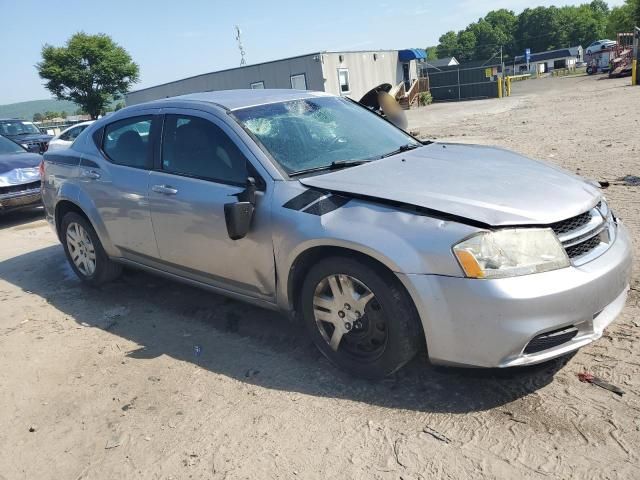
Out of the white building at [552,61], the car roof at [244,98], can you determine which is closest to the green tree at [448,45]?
the white building at [552,61]

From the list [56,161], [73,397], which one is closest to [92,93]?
[56,161]

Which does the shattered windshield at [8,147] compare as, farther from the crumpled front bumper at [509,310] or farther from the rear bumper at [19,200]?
the crumpled front bumper at [509,310]

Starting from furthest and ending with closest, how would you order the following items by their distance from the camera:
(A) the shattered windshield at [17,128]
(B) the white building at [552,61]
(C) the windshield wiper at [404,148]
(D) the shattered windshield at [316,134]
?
1. (B) the white building at [552,61]
2. (A) the shattered windshield at [17,128]
3. (C) the windshield wiper at [404,148]
4. (D) the shattered windshield at [316,134]

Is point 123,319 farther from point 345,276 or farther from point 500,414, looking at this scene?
point 500,414

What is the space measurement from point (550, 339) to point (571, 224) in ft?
2.02

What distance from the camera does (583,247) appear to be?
2840 millimetres

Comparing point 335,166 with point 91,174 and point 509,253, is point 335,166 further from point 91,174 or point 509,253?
point 91,174

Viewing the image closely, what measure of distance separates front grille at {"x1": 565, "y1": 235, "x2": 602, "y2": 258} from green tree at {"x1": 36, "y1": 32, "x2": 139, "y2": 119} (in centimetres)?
4419

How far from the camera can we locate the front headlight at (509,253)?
260 cm

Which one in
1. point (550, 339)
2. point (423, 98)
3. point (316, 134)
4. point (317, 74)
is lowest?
point (423, 98)

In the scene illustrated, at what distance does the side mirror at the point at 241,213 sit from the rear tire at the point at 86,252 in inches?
83.7

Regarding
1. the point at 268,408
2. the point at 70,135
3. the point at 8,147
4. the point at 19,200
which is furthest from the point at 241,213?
the point at 70,135

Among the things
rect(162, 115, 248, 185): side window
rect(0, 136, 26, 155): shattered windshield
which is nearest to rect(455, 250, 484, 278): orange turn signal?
rect(162, 115, 248, 185): side window

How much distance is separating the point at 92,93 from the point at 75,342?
42.5m
